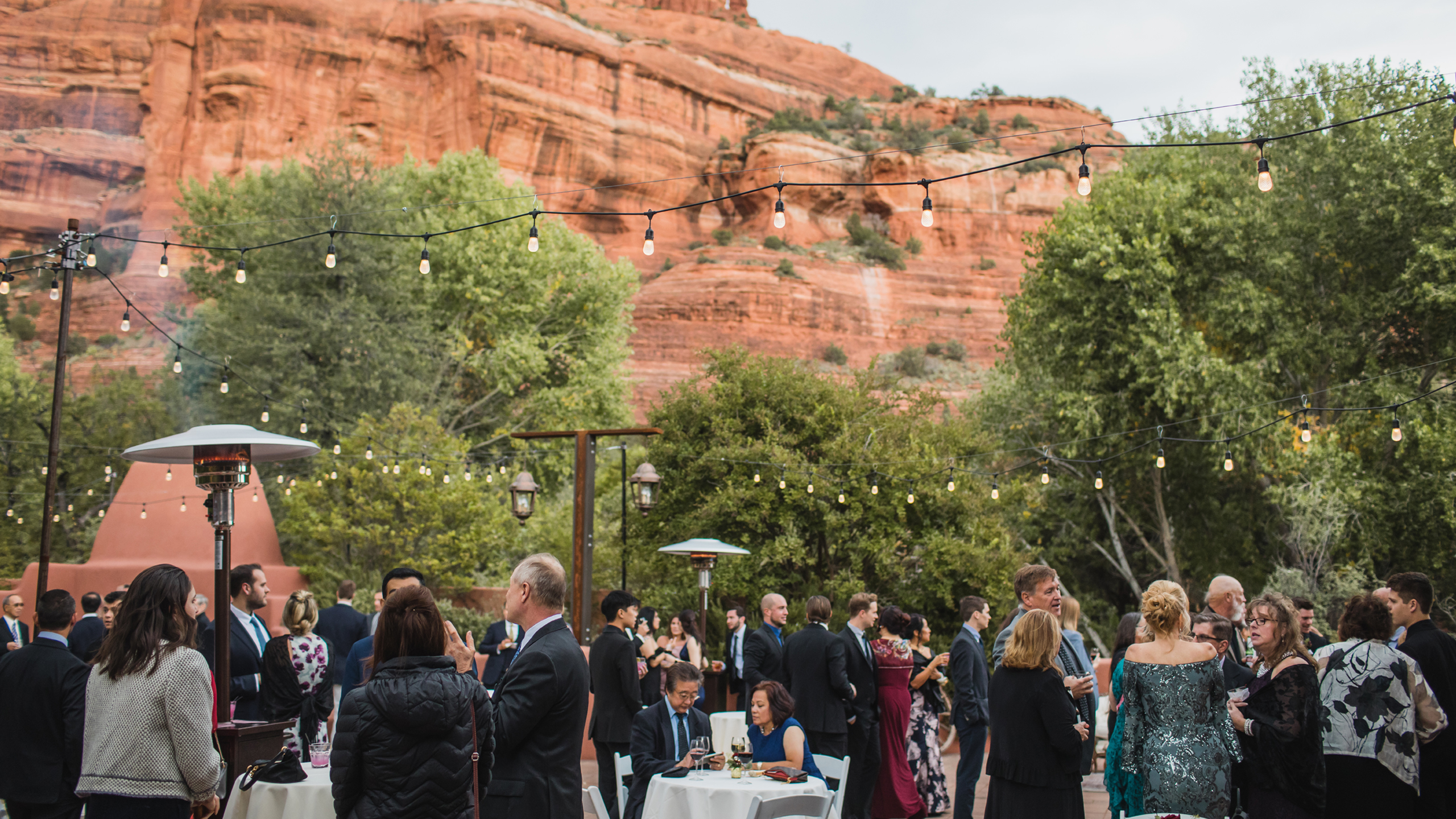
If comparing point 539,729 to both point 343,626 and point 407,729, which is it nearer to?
point 407,729

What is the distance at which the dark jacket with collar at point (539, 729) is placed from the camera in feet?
11.8

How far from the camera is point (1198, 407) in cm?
2034

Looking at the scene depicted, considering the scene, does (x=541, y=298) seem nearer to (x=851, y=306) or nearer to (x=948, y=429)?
(x=948, y=429)

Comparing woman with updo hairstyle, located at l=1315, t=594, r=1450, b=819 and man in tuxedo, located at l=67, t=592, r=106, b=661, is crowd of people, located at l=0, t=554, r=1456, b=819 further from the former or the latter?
man in tuxedo, located at l=67, t=592, r=106, b=661

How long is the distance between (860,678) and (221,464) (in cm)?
442

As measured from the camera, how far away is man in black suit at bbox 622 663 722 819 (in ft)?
18.9

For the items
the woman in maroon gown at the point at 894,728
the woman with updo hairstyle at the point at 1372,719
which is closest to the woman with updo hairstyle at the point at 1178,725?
the woman with updo hairstyle at the point at 1372,719

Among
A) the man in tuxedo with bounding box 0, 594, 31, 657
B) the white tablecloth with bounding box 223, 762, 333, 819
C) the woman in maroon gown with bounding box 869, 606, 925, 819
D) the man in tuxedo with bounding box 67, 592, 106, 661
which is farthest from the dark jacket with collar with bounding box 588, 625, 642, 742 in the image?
the man in tuxedo with bounding box 0, 594, 31, 657

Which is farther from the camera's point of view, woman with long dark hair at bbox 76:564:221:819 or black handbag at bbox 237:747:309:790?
black handbag at bbox 237:747:309:790

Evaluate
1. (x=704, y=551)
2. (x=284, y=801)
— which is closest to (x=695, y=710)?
(x=284, y=801)

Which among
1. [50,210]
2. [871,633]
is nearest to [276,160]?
[50,210]

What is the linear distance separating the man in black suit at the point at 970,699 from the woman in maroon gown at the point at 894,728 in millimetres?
404

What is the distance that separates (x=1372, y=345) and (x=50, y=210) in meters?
57.3

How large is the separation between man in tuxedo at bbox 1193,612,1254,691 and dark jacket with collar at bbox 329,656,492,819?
386cm
